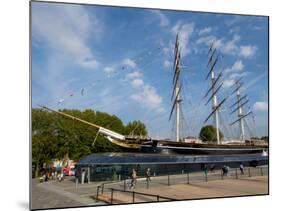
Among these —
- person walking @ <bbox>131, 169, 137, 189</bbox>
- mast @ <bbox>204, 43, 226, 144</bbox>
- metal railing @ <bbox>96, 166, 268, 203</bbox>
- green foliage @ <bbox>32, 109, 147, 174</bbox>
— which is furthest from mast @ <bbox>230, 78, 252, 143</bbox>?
person walking @ <bbox>131, 169, 137, 189</bbox>

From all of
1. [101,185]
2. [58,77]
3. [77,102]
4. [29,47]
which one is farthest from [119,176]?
[29,47]

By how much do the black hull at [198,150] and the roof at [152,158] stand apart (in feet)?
0.26

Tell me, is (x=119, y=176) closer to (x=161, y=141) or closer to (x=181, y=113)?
(x=161, y=141)

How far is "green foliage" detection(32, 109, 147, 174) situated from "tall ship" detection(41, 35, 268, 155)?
4.6 inches

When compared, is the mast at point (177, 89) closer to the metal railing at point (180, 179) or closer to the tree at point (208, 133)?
the tree at point (208, 133)

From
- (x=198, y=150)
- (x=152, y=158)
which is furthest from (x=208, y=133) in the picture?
(x=152, y=158)

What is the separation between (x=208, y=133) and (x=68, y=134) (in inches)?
124

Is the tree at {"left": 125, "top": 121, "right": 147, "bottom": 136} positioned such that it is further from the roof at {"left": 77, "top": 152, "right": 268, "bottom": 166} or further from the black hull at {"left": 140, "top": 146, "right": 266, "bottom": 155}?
the roof at {"left": 77, "top": 152, "right": 268, "bottom": 166}

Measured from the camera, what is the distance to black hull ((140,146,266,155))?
1018 centimetres

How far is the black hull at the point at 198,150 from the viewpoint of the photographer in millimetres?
10176

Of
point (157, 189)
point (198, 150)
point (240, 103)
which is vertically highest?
point (240, 103)

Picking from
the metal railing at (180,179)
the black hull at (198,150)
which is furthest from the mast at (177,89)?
the metal railing at (180,179)

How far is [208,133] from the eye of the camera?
10609 millimetres

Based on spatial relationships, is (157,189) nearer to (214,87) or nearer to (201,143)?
(201,143)
